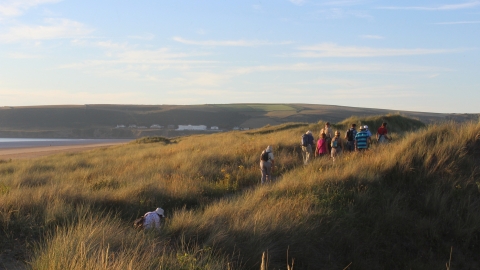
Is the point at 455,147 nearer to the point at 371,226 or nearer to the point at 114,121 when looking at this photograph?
the point at 371,226

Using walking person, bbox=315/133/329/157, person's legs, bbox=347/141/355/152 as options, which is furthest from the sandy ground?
person's legs, bbox=347/141/355/152

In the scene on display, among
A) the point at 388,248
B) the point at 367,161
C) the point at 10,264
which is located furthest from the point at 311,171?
the point at 10,264

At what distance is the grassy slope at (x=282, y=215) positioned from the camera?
635 cm

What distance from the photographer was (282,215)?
8391 millimetres

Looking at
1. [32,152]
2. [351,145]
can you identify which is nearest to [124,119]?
[32,152]

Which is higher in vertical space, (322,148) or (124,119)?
(322,148)

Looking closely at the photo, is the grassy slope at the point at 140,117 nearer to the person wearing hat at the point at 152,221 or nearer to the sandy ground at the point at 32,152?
the sandy ground at the point at 32,152

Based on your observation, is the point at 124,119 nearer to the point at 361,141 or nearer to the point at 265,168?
the point at 361,141

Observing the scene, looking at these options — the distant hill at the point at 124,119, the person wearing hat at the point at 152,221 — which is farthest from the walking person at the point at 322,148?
the distant hill at the point at 124,119

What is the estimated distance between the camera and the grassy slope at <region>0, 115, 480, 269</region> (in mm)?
6348

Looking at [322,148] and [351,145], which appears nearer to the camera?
[322,148]

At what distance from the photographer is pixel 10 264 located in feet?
19.6

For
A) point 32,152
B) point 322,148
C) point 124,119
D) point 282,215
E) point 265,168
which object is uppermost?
point 322,148

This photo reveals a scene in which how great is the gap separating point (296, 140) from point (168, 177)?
9181 mm
